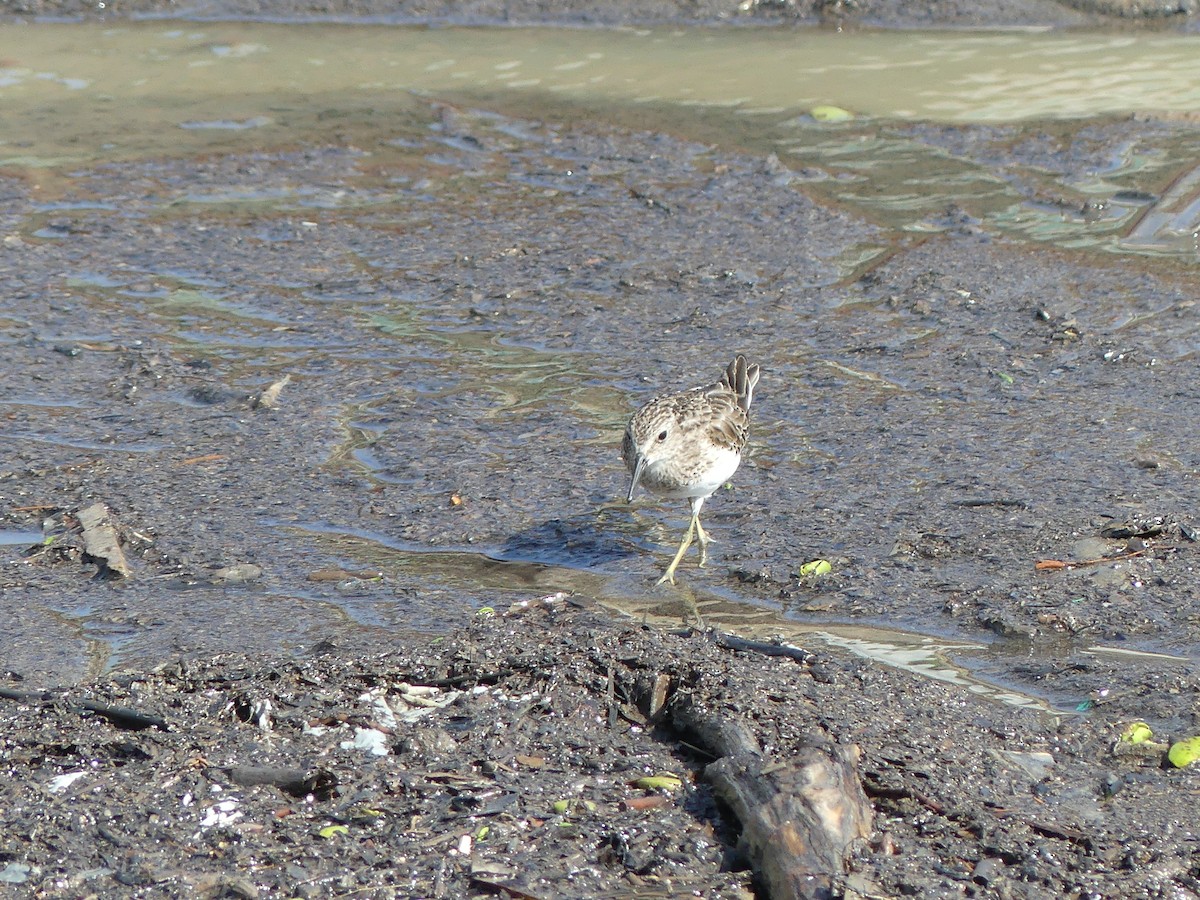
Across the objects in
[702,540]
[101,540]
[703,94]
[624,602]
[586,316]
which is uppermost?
[703,94]

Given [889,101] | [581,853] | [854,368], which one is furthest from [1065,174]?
[581,853]

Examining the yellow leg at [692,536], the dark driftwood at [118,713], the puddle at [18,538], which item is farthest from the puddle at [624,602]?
the dark driftwood at [118,713]

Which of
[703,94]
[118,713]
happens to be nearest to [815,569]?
[118,713]

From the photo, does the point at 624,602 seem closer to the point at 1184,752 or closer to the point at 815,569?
the point at 815,569

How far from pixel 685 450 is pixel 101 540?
260 cm

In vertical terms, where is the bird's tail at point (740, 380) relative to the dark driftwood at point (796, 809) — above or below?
above

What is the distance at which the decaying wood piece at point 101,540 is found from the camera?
5934 mm

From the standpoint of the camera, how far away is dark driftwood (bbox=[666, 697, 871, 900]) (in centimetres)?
Answer: 375

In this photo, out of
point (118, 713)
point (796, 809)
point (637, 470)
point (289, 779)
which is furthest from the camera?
point (637, 470)

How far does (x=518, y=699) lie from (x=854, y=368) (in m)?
4.03

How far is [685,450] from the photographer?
6180 mm

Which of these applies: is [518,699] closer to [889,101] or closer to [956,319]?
[956,319]

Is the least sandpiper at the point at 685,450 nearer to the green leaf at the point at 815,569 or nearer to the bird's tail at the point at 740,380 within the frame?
the bird's tail at the point at 740,380

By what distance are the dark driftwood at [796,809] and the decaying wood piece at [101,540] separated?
301cm
